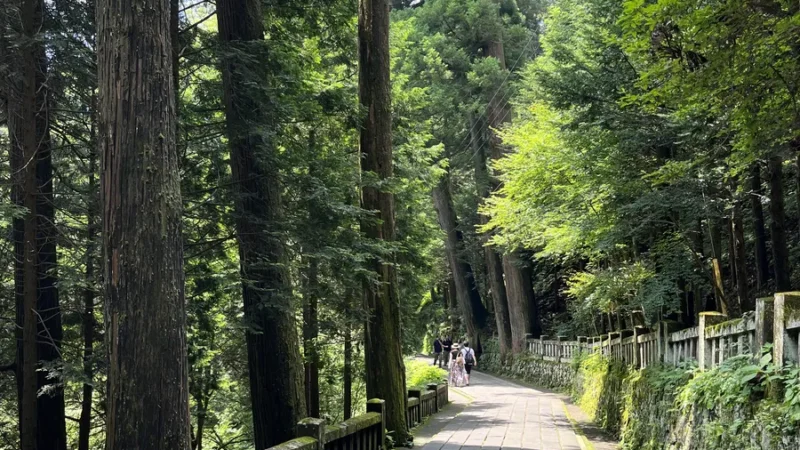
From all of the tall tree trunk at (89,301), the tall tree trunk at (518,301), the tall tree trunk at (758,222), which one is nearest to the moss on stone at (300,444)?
the tall tree trunk at (89,301)

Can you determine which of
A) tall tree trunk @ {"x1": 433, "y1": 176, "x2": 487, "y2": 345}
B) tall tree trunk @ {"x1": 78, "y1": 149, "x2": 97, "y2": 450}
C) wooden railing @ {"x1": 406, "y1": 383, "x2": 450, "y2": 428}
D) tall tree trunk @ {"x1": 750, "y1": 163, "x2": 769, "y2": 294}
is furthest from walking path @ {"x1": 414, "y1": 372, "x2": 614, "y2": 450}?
tall tree trunk @ {"x1": 433, "y1": 176, "x2": 487, "y2": 345}

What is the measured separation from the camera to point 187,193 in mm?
8492

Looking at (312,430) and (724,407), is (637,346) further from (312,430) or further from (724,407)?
(312,430)

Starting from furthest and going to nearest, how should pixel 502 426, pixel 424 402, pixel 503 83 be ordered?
pixel 503 83 → pixel 424 402 → pixel 502 426

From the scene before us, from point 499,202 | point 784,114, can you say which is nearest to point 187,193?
point 784,114

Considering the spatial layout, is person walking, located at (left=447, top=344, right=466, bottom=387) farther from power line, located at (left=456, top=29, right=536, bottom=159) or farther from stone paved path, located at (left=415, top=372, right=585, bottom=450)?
power line, located at (left=456, top=29, right=536, bottom=159)

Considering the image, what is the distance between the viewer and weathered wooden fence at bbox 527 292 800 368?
469 centimetres

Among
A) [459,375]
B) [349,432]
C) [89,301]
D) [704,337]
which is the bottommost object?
[459,375]

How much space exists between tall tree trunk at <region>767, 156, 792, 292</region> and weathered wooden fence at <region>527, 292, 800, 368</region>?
2.00m

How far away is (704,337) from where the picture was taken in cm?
676

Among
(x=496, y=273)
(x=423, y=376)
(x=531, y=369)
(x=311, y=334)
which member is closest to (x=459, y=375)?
(x=531, y=369)

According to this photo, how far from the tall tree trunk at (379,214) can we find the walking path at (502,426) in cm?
111

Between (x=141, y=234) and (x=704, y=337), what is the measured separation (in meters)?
5.55

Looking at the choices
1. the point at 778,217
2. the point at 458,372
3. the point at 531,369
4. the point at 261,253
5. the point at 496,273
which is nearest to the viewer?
the point at 261,253
